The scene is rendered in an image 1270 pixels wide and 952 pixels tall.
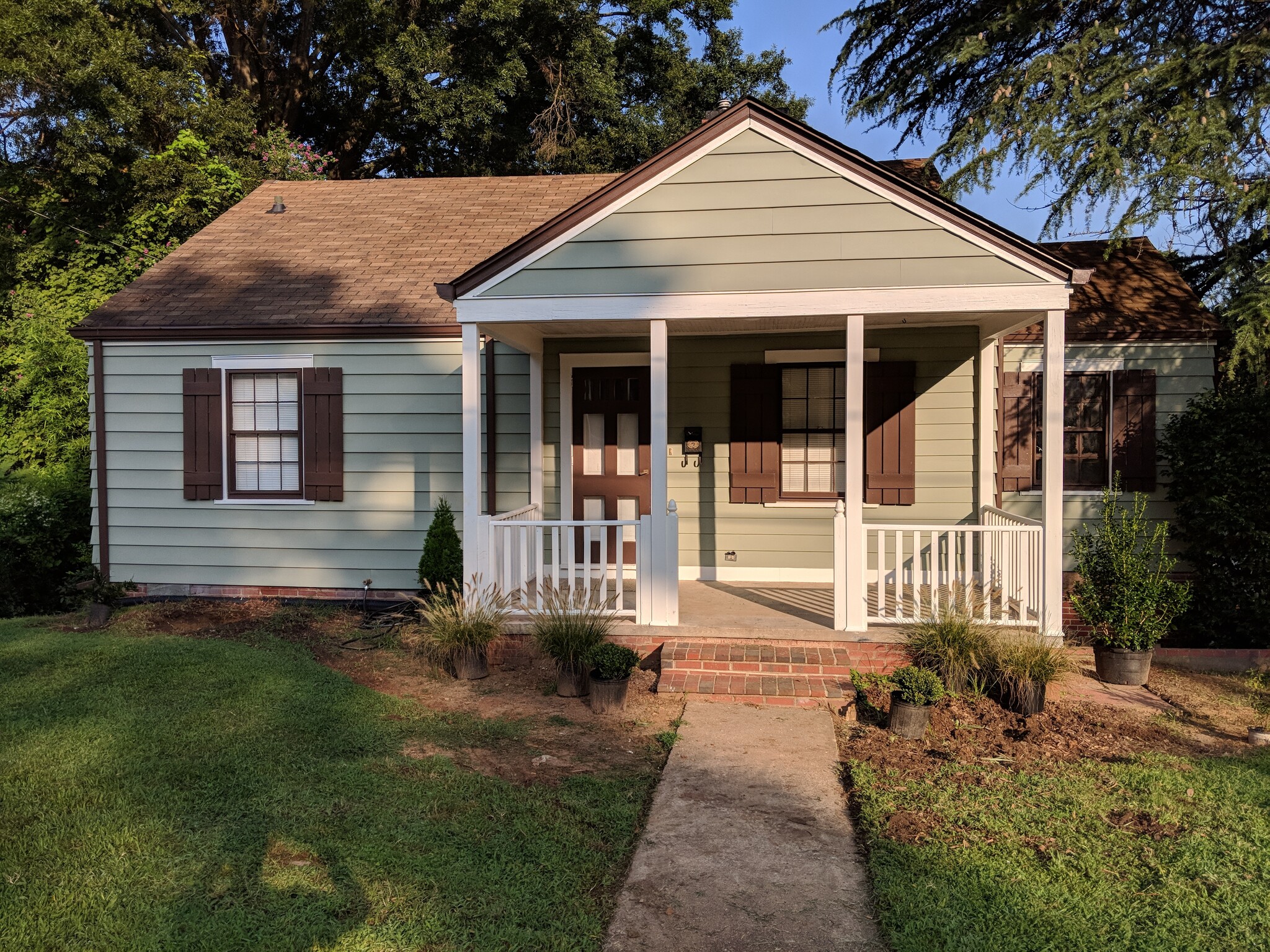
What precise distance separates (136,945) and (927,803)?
3.45m

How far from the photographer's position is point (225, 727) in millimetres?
5301

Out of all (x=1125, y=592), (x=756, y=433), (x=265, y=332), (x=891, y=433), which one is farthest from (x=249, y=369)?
(x=1125, y=592)

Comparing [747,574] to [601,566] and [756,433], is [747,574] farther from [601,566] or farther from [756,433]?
[601,566]

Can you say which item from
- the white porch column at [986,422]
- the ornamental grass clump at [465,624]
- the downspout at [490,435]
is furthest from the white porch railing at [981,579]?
the downspout at [490,435]

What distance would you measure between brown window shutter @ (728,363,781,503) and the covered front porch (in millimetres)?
80

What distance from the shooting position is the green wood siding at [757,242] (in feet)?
22.4

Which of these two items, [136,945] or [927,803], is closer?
[136,945]

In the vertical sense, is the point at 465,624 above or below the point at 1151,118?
below

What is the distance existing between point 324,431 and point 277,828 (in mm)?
5930

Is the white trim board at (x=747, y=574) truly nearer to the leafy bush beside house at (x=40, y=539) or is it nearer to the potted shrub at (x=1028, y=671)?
the potted shrub at (x=1028, y=671)

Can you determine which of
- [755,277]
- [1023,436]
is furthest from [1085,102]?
[755,277]

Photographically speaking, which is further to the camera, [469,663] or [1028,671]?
[469,663]

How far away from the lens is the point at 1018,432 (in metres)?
9.19

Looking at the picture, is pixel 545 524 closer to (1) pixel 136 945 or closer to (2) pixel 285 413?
(2) pixel 285 413
